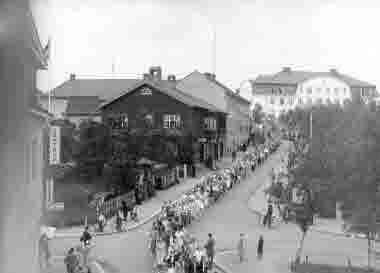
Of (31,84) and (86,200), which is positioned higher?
(31,84)

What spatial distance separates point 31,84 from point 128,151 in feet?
63.5

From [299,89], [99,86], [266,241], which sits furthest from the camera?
[299,89]

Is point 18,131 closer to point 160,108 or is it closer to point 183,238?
point 183,238

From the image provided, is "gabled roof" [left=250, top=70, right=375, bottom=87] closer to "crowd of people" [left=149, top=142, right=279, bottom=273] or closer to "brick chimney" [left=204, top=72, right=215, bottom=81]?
"brick chimney" [left=204, top=72, right=215, bottom=81]

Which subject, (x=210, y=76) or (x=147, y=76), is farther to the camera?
(x=210, y=76)

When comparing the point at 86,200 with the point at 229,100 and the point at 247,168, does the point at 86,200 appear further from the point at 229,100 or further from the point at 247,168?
the point at 229,100

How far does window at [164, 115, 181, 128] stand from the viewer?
30.9 m

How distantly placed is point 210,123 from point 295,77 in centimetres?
929

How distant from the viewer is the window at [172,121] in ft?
101

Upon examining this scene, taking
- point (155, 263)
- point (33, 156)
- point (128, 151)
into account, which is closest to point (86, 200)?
point (128, 151)

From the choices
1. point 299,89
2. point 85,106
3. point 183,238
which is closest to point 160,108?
point 85,106

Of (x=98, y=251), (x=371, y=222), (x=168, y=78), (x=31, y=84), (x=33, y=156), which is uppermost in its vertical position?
(x=168, y=78)

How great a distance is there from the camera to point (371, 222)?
12508mm

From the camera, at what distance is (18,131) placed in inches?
127
